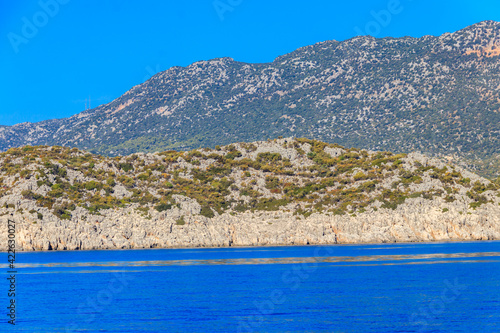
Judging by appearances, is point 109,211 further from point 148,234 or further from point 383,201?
point 383,201

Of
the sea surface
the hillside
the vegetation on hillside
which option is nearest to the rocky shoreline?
the hillside

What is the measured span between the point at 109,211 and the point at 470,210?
85.9 meters

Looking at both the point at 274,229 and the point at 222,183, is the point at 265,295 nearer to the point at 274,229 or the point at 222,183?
the point at 274,229

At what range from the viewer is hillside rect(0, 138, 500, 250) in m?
144

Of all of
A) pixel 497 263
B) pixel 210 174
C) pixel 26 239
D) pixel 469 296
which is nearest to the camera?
pixel 469 296

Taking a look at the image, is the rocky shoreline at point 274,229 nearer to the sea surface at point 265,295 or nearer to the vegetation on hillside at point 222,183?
the vegetation on hillside at point 222,183

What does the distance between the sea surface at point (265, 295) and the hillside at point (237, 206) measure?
33765 millimetres

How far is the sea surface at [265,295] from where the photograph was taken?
158 ft

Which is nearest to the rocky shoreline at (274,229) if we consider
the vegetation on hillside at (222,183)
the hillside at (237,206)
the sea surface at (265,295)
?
the hillside at (237,206)

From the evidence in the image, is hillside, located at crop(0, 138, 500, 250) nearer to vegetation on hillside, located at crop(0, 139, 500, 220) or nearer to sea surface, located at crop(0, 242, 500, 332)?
vegetation on hillside, located at crop(0, 139, 500, 220)

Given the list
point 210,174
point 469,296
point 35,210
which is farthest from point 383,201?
point 469,296

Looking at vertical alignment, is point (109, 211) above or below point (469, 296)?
above

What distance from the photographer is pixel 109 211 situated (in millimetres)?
148750

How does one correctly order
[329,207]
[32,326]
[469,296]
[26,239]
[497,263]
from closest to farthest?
1. [32,326]
2. [469,296]
3. [497,263]
4. [26,239]
5. [329,207]
